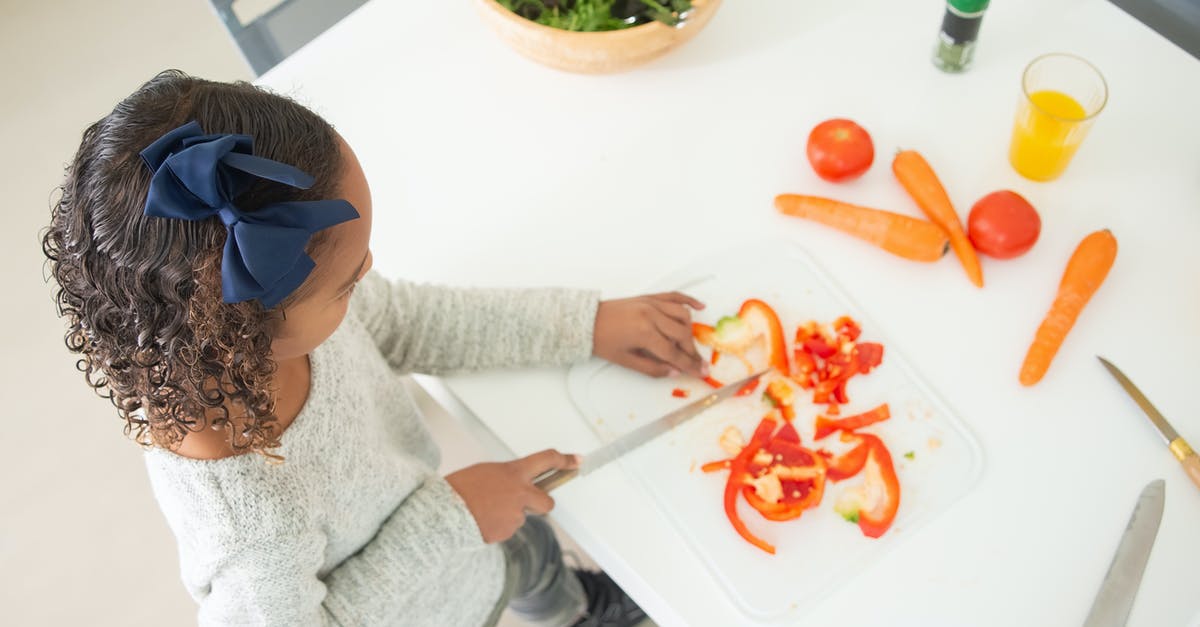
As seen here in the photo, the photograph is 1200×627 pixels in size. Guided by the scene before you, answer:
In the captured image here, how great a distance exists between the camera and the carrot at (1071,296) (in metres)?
1.00

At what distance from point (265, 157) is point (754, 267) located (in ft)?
1.89

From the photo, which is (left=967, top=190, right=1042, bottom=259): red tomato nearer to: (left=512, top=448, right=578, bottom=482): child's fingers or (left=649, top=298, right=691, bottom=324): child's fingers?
(left=649, top=298, right=691, bottom=324): child's fingers

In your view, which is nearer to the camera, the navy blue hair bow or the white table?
the navy blue hair bow

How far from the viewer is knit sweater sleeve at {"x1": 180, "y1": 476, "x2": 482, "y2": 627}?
2.67 feet

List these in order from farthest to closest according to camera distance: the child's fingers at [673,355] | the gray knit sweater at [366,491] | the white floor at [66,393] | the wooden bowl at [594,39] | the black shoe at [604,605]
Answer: the white floor at [66,393], the black shoe at [604,605], the wooden bowl at [594,39], the child's fingers at [673,355], the gray knit sweater at [366,491]

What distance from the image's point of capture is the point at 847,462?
97cm

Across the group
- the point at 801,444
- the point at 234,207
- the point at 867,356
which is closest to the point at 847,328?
the point at 867,356

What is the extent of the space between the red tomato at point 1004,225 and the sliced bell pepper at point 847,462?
26 cm

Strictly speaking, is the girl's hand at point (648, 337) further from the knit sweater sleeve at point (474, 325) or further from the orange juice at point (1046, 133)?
the orange juice at point (1046, 133)

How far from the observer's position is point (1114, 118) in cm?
115

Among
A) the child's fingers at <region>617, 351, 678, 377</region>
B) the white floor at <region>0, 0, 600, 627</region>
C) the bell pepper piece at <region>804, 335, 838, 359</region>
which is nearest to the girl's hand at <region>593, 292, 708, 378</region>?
Answer: the child's fingers at <region>617, 351, 678, 377</region>

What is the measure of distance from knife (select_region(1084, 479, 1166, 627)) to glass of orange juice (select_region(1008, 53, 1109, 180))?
36 cm

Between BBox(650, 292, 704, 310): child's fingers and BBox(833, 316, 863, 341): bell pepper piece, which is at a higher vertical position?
BBox(650, 292, 704, 310): child's fingers

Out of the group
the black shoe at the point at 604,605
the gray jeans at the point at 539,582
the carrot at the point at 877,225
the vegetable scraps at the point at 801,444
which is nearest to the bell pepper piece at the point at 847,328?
the vegetable scraps at the point at 801,444
